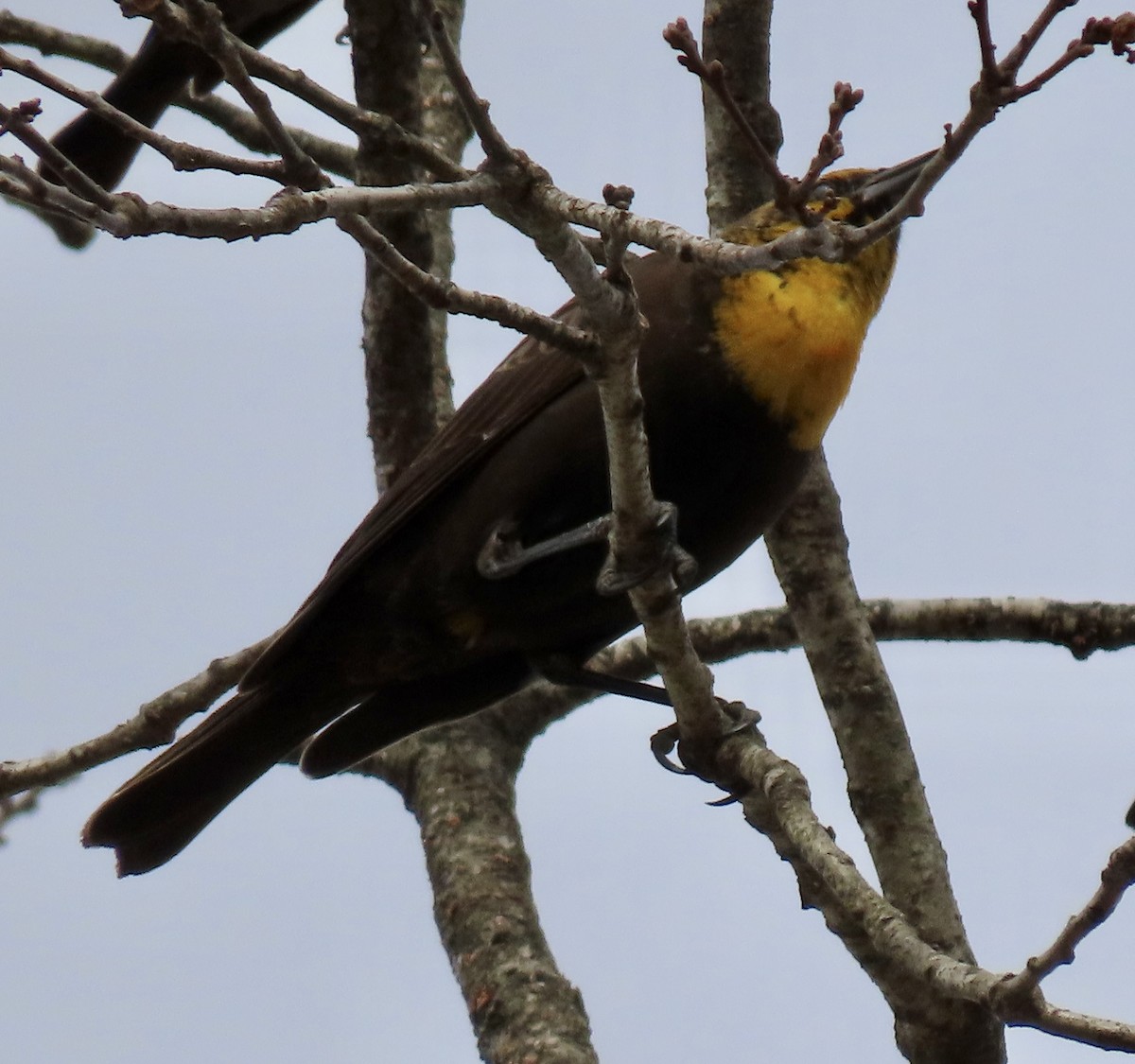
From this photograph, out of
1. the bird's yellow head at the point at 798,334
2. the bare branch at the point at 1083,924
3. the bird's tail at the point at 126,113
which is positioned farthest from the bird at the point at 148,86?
the bare branch at the point at 1083,924

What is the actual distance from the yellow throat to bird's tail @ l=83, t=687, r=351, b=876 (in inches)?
54.1

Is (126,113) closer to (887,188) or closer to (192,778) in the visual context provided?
(192,778)

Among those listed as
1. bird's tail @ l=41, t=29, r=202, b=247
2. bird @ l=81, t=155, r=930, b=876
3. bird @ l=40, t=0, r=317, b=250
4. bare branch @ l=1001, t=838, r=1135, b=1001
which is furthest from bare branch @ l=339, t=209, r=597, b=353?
bird @ l=40, t=0, r=317, b=250

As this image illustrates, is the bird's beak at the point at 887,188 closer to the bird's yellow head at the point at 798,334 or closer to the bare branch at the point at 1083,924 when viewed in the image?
the bird's yellow head at the point at 798,334

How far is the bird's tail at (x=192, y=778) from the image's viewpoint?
4.35 metres

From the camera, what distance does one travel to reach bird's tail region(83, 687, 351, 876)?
4348 millimetres

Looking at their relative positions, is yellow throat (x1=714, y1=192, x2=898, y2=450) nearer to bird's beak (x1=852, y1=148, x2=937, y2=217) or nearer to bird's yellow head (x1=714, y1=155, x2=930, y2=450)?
bird's yellow head (x1=714, y1=155, x2=930, y2=450)

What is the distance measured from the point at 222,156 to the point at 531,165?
46cm

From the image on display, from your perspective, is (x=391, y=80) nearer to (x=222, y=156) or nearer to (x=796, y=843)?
(x=222, y=156)

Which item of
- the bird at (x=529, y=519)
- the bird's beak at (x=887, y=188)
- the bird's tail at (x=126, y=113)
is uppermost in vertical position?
the bird's tail at (x=126, y=113)

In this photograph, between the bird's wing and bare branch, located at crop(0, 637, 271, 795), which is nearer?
the bird's wing

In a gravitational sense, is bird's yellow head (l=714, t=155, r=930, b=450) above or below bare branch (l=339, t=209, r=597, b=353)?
above

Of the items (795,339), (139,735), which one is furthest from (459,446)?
(139,735)

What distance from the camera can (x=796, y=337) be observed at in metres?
3.80
